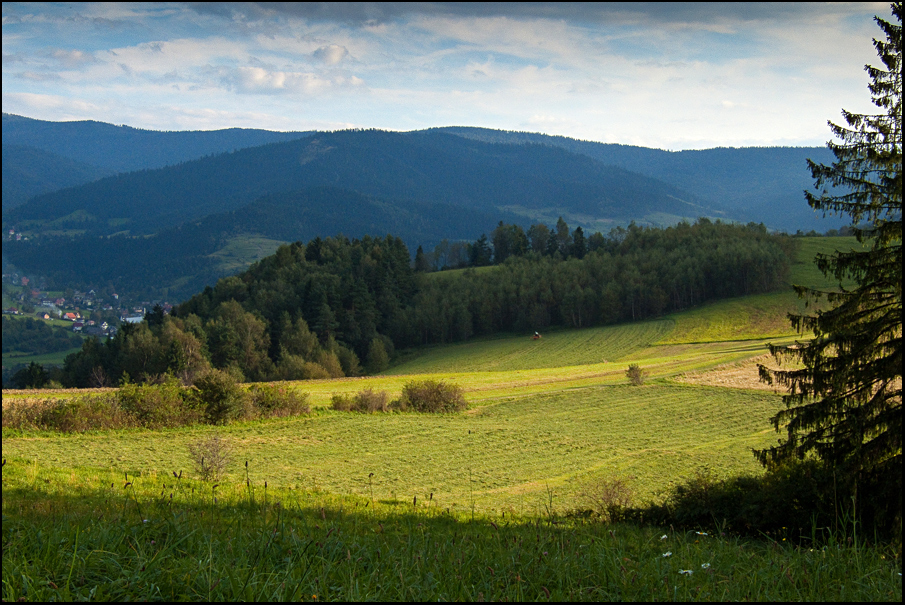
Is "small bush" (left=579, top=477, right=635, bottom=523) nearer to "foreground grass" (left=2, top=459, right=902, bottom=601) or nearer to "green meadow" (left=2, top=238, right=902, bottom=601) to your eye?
"green meadow" (left=2, top=238, right=902, bottom=601)

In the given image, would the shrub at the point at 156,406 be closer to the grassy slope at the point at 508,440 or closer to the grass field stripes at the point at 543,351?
the grassy slope at the point at 508,440

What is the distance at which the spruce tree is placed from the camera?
11.5 metres

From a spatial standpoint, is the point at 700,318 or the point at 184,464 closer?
the point at 184,464

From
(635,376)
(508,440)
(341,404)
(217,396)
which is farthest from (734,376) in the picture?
(217,396)

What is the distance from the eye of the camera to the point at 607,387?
4756cm

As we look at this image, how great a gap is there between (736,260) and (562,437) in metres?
73.4

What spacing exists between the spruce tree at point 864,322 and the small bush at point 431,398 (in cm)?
2573

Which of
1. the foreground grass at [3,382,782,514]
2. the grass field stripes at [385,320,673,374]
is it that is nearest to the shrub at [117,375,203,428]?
the foreground grass at [3,382,782,514]

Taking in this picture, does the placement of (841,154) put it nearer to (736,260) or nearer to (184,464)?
(184,464)

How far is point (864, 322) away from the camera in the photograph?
12.7 meters

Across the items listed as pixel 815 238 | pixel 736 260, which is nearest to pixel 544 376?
pixel 736 260

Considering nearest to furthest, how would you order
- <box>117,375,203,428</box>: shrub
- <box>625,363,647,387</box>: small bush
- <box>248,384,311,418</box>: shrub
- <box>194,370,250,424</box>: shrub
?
<box>117,375,203,428</box>: shrub
<box>194,370,250,424</box>: shrub
<box>248,384,311,418</box>: shrub
<box>625,363,647,387</box>: small bush

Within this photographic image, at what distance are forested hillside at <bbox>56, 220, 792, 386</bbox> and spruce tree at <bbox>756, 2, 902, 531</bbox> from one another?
63.7 metres

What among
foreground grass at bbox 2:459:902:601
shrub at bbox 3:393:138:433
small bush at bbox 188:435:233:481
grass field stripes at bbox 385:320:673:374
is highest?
foreground grass at bbox 2:459:902:601
